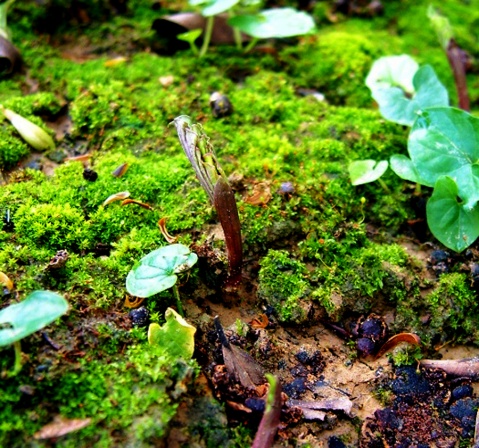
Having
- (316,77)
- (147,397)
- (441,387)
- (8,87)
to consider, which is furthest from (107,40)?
(441,387)

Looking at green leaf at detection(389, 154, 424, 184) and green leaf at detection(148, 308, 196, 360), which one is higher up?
green leaf at detection(148, 308, 196, 360)

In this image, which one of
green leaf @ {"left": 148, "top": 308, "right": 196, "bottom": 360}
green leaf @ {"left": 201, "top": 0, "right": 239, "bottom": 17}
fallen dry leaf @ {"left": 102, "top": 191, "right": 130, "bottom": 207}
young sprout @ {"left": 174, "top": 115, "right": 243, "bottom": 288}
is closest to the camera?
green leaf @ {"left": 148, "top": 308, "right": 196, "bottom": 360}

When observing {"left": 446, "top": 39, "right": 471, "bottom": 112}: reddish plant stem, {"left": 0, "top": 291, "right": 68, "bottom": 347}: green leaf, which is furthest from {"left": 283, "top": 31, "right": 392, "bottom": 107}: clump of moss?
{"left": 0, "top": 291, "right": 68, "bottom": 347}: green leaf

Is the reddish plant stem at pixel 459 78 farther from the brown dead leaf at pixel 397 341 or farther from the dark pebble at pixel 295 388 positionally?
the dark pebble at pixel 295 388

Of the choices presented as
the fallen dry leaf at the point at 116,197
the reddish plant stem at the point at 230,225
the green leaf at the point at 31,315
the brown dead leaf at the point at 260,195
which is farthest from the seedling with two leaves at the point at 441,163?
the green leaf at the point at 31,315

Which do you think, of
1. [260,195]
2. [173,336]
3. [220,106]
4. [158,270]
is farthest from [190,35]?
[173,336]

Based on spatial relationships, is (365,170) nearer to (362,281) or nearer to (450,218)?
(450,218)

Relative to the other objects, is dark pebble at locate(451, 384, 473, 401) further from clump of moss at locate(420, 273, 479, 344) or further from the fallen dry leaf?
the fallen dry leaf

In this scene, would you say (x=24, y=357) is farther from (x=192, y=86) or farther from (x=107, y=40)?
(x=107, y=40)
